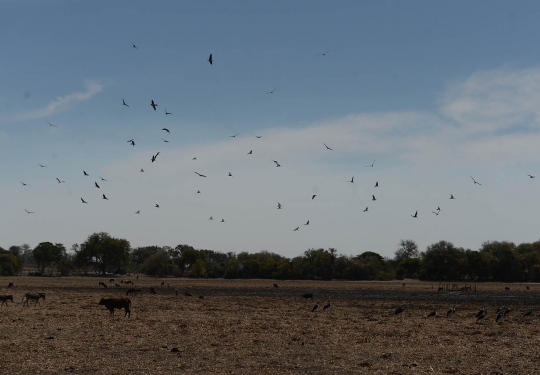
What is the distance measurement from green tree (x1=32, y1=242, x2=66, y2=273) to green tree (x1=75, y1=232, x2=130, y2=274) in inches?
295

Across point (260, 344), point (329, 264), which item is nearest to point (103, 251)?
point (329, 264)

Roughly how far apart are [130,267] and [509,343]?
606 feet

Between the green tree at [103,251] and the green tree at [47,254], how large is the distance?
7.50 meters

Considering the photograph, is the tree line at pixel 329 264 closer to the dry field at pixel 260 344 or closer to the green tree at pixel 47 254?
the green tree at pixel 47 254

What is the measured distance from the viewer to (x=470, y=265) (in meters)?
131

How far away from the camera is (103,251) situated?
162 metres

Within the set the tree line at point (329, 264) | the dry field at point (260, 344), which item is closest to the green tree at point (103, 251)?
the tree line at point (329, 264)

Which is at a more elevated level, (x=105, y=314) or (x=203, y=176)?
(x=203, y=176)

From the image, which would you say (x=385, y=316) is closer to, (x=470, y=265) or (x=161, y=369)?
→ (x=161, y=369)

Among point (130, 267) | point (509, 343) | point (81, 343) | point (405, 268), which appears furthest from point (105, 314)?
point (130, 267)

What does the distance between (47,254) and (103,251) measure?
16.5 metres

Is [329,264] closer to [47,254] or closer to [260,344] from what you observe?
[47,254]

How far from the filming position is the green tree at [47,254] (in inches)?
5965

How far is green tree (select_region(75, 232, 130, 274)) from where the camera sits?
6348 inches
